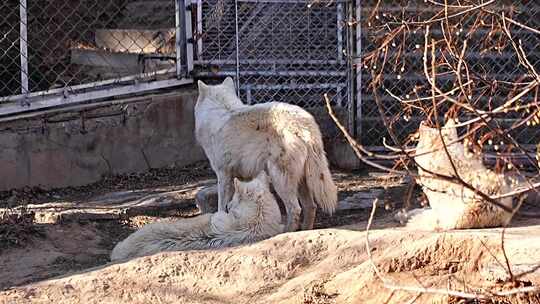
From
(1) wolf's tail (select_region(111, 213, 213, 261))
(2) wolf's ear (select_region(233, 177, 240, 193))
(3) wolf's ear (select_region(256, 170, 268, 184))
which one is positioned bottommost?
(1) wolf's tail (select_region(111, 213, 213, 261))

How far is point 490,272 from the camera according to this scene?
456 centimetres

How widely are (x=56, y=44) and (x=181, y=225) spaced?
201 inches

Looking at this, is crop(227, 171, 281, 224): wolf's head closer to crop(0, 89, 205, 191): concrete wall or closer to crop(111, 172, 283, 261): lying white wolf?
crop(111, 172, 283, 261): lying white wolf

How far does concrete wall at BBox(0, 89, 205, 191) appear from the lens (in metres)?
8.34

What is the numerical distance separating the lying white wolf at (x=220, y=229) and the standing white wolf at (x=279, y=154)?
25 centimetres

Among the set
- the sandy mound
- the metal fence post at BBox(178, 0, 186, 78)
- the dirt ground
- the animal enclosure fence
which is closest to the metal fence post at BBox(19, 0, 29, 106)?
the animal enclosure fence

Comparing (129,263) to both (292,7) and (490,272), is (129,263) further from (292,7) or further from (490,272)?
(292,7)

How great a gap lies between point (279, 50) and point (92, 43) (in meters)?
2.61

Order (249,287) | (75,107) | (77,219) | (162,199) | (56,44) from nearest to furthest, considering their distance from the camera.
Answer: (249,287) → (77,219) → (162,199) → (75,107) → (56,44)

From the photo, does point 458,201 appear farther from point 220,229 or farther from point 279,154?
point 220,229

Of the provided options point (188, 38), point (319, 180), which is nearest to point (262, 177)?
point (319, 180)

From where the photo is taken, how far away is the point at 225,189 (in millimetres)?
7168

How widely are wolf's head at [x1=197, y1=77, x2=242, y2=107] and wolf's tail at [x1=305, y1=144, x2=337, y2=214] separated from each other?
3.50 feet

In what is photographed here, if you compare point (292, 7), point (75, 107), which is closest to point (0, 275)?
point (75, 107)
